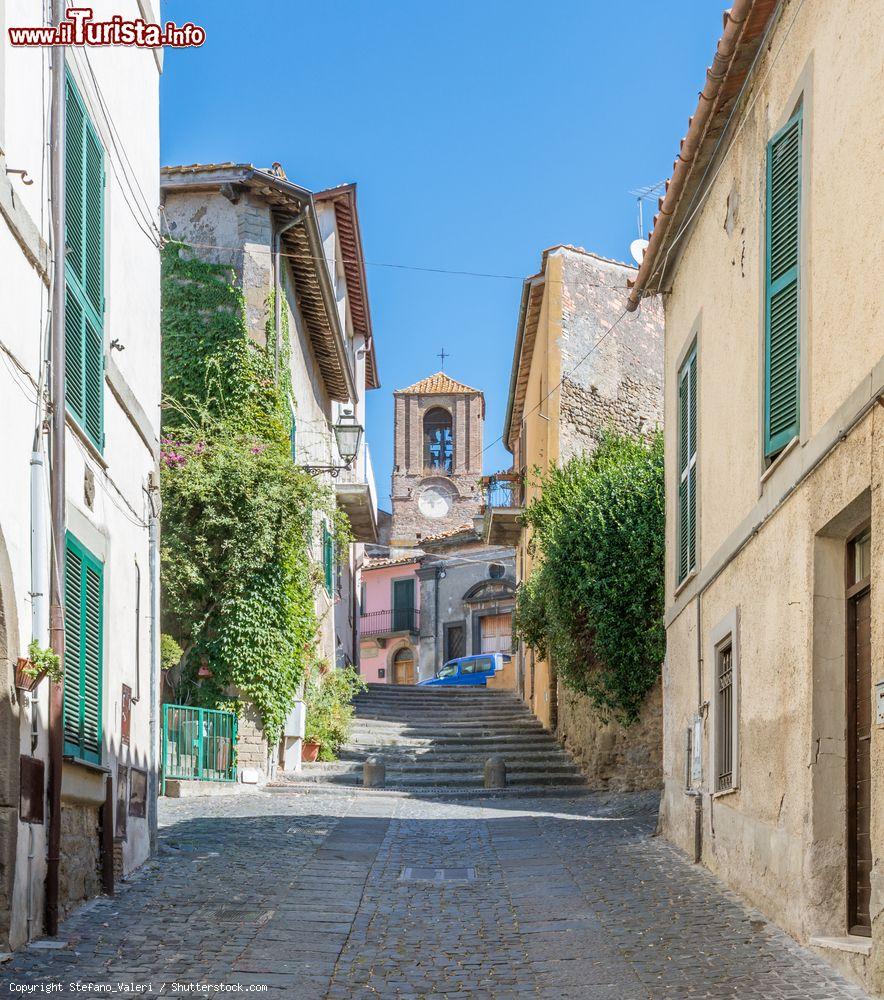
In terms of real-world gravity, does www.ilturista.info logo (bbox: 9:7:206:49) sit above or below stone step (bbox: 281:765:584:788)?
above

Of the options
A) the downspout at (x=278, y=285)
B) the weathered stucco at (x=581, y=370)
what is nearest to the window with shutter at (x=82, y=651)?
A: the downspout at (x=278, y=285)

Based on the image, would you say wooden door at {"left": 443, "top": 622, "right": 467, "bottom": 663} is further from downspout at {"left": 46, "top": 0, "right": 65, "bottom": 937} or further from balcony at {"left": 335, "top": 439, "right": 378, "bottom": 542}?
downspout at {"left": 46, "top": 0, "right": 65, "bottom": 937}

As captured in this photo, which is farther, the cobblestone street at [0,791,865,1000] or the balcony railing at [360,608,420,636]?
the balcony railing at [360,608,420,636]

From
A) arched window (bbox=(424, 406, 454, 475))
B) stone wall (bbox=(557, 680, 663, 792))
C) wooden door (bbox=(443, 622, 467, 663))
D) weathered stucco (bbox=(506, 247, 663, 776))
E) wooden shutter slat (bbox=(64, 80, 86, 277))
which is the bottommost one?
stone wall (bbox=(557, 680, 663, 792))

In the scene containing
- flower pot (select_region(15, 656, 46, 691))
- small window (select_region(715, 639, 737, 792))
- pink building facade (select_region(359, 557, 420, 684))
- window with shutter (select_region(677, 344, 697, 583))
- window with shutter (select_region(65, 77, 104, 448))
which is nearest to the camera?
flower pot (select_region(15, 656, 46, 691))

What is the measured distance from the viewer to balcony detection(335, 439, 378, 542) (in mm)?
25797

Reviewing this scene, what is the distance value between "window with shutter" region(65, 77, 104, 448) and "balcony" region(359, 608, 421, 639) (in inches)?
1652

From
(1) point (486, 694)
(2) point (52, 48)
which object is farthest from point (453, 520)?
(2) point (52, 48)

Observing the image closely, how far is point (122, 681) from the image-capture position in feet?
35.3

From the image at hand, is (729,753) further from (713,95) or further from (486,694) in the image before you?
(486,694)

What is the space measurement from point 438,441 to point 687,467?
4991cm

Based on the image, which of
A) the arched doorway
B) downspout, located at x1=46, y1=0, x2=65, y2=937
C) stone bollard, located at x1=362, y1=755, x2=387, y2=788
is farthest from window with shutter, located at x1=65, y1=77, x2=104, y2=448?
the arched doorway

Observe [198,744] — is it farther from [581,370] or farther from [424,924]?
[581,370]

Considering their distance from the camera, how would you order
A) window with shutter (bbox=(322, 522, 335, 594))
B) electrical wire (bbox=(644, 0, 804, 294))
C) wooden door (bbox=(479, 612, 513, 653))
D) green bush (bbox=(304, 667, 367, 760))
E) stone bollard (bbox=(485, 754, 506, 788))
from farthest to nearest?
wooden door (bbox=(479, 612, 513, 653)), window with shutter (bbox=(322, 522, 335, 594)), green bush (bbox=(304, 667, 367, 760)), stone bollard (bbox=(485, 754, 506, 788)), electrical wire (bbox=(644, 0, 804, 294))
